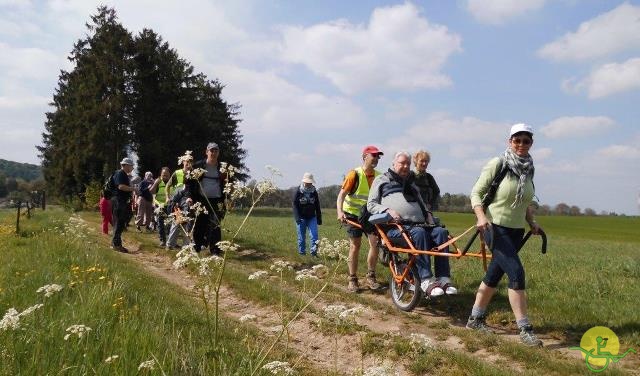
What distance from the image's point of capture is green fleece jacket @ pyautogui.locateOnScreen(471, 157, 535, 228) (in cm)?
581

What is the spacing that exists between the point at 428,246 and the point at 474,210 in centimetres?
138

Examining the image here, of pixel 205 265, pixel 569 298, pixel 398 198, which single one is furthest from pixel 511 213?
pixel 205 265

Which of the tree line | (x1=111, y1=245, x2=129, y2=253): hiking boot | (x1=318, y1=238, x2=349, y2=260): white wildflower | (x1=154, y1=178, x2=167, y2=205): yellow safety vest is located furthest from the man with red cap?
the tree line

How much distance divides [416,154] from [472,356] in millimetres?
4285

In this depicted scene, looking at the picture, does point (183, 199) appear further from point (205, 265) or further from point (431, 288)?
point (205, 265)

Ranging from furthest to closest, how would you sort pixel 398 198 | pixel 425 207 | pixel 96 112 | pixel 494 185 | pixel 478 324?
1. pixel 96 112
2. pixel 425 207
3. pixel 398 198
4. pixel 478 324
5. pixel 494 185

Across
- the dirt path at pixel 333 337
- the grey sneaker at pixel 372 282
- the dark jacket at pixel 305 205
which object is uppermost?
the dark jacket at pixel 305 205

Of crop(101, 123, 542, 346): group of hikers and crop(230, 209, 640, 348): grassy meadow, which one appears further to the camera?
crop(230, 209, 640, 348): grassy meadow

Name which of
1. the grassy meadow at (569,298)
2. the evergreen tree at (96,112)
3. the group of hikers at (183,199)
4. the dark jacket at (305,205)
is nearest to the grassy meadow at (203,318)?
the grassy meadow at (569,298)

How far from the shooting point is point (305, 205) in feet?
42.6

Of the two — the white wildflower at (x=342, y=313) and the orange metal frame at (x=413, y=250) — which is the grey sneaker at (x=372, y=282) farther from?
the white wildflower at (x=342, y=313)

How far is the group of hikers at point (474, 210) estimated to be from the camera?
5.76 meters

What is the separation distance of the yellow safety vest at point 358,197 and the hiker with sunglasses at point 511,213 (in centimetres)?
311

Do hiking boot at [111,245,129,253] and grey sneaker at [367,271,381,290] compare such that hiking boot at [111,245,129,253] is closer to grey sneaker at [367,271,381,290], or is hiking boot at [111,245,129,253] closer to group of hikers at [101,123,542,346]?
group of hikers at [101,123,542,346]
